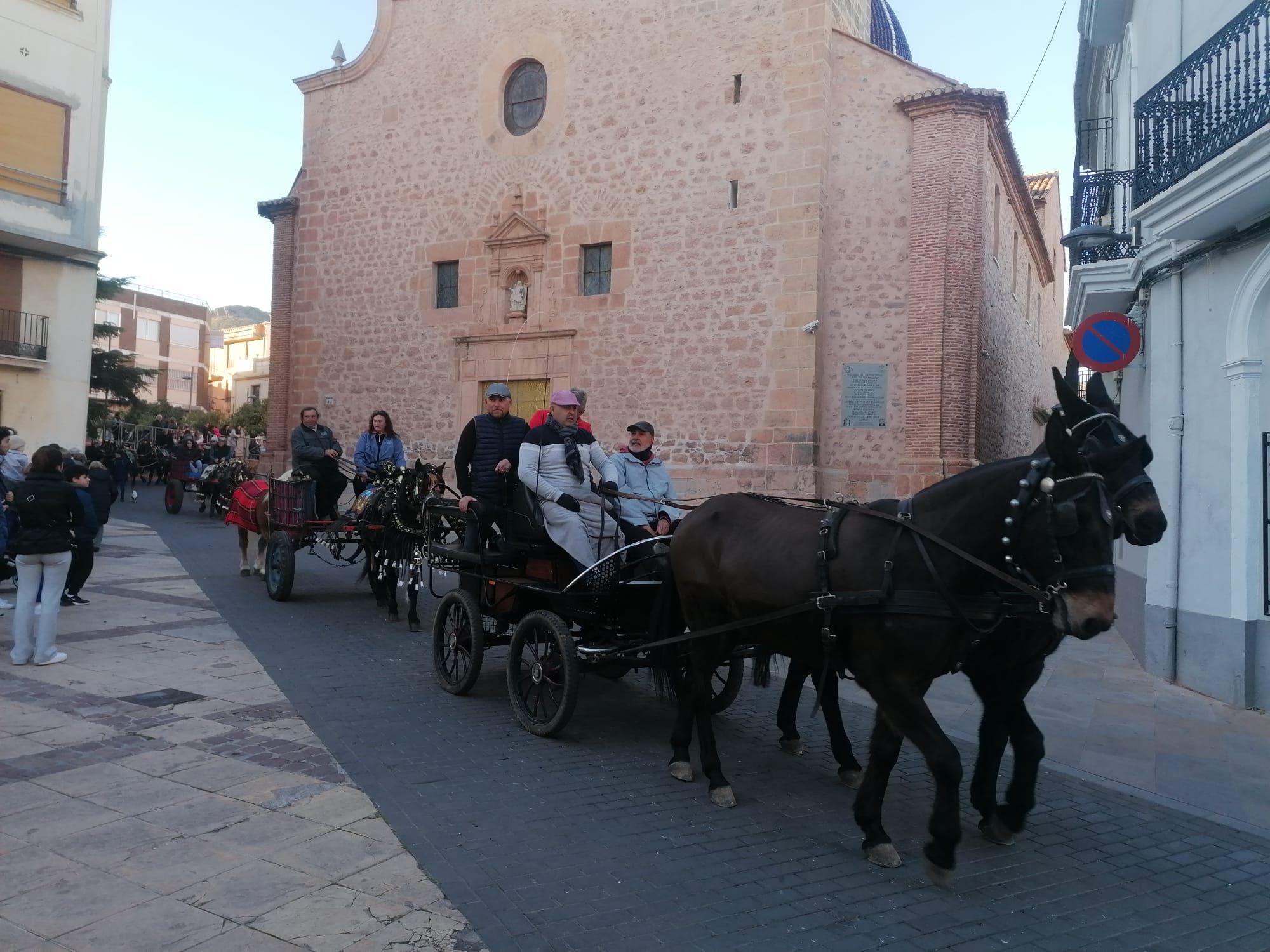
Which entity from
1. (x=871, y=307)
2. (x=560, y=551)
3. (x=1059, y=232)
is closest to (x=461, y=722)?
(x=560, y=551)

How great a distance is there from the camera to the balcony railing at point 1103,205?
1102 cm

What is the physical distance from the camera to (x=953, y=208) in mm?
15672

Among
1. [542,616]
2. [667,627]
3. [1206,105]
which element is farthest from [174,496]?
[1206,105]

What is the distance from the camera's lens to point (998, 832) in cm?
446

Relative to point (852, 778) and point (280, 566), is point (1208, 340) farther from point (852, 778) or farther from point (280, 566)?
point (280, 566)

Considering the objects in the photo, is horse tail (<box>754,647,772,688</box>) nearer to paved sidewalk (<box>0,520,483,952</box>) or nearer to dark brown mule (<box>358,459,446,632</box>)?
paved sidewalk (<box>0,520,483,952</box>)

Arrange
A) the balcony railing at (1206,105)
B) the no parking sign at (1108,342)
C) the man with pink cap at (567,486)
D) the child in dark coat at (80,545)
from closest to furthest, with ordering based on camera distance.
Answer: the man with pink cap at (567,486) → the balcony railing at (1206,105) → the no parking sign at (1108,342) → the child in dark coat at (80,545)

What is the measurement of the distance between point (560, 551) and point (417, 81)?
58.2ft

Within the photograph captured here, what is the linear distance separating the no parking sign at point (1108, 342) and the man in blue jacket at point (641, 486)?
3585 mm

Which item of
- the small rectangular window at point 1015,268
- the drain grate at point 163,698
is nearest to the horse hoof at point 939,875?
the drain grate at point 163,698

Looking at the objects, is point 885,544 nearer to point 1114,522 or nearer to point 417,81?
point 1114,522

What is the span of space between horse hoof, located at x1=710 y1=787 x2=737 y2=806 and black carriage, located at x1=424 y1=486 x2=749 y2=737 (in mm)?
906

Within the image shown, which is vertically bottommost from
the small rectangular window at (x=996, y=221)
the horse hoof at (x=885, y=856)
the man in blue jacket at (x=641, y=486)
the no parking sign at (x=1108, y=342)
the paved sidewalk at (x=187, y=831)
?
the paved sidewalk at (x=187, y=831)

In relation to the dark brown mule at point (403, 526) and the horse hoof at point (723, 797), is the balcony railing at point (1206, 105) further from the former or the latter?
the dark brown mule at point (403, 526)
